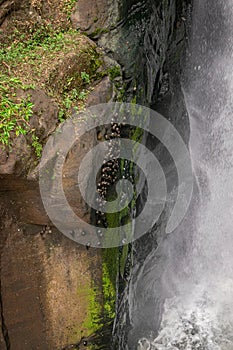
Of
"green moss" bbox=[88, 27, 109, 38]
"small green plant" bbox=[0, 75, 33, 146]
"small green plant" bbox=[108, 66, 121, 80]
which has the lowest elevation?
"small green plant" bbox=[0, 75, 33, 146]

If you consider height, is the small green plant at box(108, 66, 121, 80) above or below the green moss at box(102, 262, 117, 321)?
above

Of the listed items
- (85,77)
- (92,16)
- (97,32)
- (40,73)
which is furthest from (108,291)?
(92,16)

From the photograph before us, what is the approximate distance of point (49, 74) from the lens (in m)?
5.06

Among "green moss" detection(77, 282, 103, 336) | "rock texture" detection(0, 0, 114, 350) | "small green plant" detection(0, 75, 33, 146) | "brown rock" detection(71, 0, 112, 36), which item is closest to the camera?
"small green plant" detection(0, 75, 33, 146)

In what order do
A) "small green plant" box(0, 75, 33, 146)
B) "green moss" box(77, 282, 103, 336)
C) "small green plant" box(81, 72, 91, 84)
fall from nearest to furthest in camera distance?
1. "small green plant" box(0, 75, 33, 146)
2. "small green plant" box(81, 72, 91, 84)
3. "green moss" box(77, 282, 103, 336)

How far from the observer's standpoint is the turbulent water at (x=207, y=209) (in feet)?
19.4

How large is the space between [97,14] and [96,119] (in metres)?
1.16

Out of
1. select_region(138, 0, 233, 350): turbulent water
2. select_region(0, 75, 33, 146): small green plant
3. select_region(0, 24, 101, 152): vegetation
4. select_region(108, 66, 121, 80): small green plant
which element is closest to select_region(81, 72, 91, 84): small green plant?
select_region(0, 24, 101, 152): vegetation

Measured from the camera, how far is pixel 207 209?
21.6 feet

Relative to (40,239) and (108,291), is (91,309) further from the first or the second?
(40,239)

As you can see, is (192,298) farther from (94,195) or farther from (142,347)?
(94,195)

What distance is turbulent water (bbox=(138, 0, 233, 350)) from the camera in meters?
5.91

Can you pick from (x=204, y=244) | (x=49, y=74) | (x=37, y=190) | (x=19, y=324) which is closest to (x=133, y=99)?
(x=49, y=74)

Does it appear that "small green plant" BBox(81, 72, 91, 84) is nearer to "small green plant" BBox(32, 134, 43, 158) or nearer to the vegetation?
the vegetation
